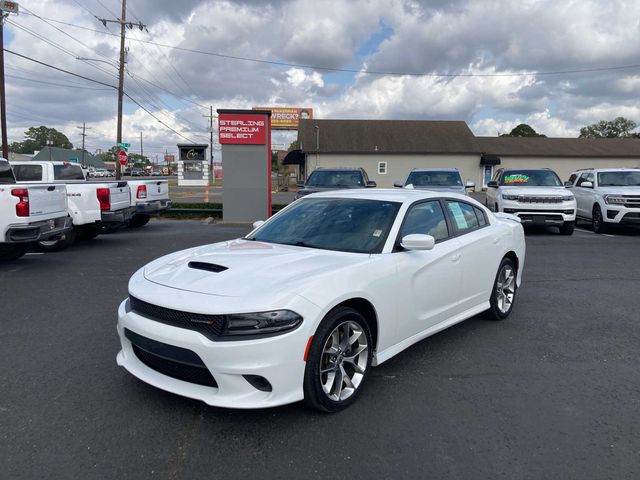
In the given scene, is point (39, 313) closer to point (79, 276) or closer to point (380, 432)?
point (79, 276)

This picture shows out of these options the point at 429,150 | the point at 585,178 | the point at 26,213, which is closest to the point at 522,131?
the point at 429,150

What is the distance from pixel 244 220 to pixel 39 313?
1067 centimetres

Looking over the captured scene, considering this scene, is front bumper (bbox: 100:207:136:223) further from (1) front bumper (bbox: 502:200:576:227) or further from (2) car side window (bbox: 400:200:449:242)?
(1) front bumper (bbox: 502:200:576:227)

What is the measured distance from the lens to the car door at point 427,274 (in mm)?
4113

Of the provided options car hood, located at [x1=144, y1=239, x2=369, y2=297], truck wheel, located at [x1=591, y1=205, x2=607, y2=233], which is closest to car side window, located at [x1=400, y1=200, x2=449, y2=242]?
car hood, located at [x1=144, y1=239, x2=369, y2=297]

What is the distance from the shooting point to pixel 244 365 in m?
3.08

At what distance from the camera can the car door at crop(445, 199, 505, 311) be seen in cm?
498

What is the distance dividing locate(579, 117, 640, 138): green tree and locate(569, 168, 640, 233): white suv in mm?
89282

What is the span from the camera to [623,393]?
388 cm

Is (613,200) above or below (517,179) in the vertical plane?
below

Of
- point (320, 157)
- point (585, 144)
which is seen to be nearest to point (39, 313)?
point (320, 157)

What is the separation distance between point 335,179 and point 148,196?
204 inches

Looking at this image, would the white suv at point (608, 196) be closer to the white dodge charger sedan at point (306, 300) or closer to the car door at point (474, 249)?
the car door at point (474, 249)

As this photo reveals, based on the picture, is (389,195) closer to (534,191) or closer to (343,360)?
(343,360)
